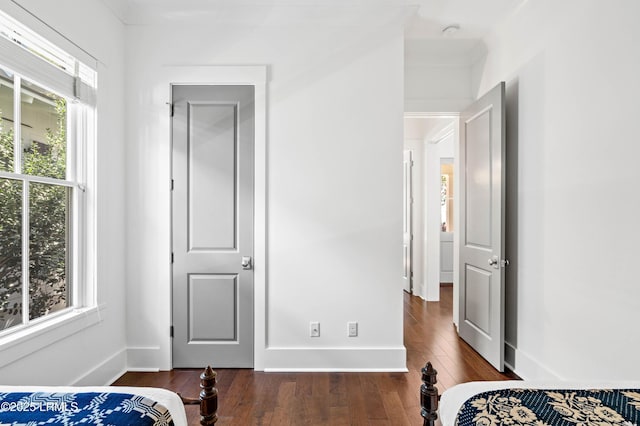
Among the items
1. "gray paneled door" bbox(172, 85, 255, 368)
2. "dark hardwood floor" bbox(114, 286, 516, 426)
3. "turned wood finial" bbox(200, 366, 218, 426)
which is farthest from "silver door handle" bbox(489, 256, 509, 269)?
"turned wood finial" bbox(200, 366, 218, 426)

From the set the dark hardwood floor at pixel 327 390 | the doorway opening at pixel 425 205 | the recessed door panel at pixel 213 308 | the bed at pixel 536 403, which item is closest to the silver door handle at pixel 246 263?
the recessed door panel at pixel 213 308

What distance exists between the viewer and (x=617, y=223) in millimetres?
1920

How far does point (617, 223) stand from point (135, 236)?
3.28 m

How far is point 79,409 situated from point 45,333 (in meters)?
1.29

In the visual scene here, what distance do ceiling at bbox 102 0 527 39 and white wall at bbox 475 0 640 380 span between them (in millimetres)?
476

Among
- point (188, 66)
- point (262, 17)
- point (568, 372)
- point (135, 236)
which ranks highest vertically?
point (262, 17)

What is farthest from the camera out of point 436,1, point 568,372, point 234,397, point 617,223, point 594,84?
point 436,1

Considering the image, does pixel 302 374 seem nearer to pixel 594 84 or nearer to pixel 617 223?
pixel 617 223

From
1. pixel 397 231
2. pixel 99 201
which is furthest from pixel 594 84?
pixel 99 201

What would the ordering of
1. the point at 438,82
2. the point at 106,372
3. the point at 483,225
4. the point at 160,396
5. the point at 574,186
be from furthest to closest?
the point at 438,82 → the point at 483,225 → the point at 106,372 → the point at 574,186 → the point at 160,396

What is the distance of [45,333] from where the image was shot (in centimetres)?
207

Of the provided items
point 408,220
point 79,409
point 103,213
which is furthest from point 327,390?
point 408,220

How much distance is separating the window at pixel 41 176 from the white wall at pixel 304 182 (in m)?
0.47

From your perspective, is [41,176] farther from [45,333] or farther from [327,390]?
[327,390]
